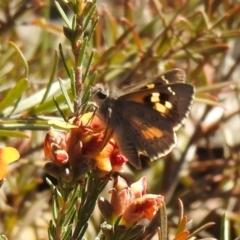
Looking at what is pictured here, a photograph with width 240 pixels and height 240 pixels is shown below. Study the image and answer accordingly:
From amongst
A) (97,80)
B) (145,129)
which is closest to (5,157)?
(145,129)

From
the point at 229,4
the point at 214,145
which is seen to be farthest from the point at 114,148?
the point at 214,145

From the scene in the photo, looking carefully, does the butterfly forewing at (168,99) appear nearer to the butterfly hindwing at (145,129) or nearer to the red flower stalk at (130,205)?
the butterfly hindwing at (145,129)

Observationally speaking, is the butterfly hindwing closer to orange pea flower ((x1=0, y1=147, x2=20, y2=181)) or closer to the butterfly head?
the butterfly head

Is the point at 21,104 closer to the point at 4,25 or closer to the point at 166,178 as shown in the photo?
the point at 4,25

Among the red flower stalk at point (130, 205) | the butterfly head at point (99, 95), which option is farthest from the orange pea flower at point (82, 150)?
the butterfly head at point (99, 95)

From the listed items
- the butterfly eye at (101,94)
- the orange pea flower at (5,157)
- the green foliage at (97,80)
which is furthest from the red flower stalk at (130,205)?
the butterfly eye at (101,94)

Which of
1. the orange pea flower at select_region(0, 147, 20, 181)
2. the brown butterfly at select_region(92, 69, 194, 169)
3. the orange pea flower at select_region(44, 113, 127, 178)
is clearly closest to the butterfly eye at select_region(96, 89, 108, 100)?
the brown butterfly at select_region(92, 69, 194, 169)

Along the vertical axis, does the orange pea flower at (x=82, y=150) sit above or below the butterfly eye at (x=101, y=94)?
above

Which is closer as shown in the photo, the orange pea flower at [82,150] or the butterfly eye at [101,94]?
the orange pea flower at [82,150]

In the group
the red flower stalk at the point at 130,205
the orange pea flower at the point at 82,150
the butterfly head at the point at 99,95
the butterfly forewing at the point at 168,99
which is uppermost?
the orange pea flower at the point at 82,150
